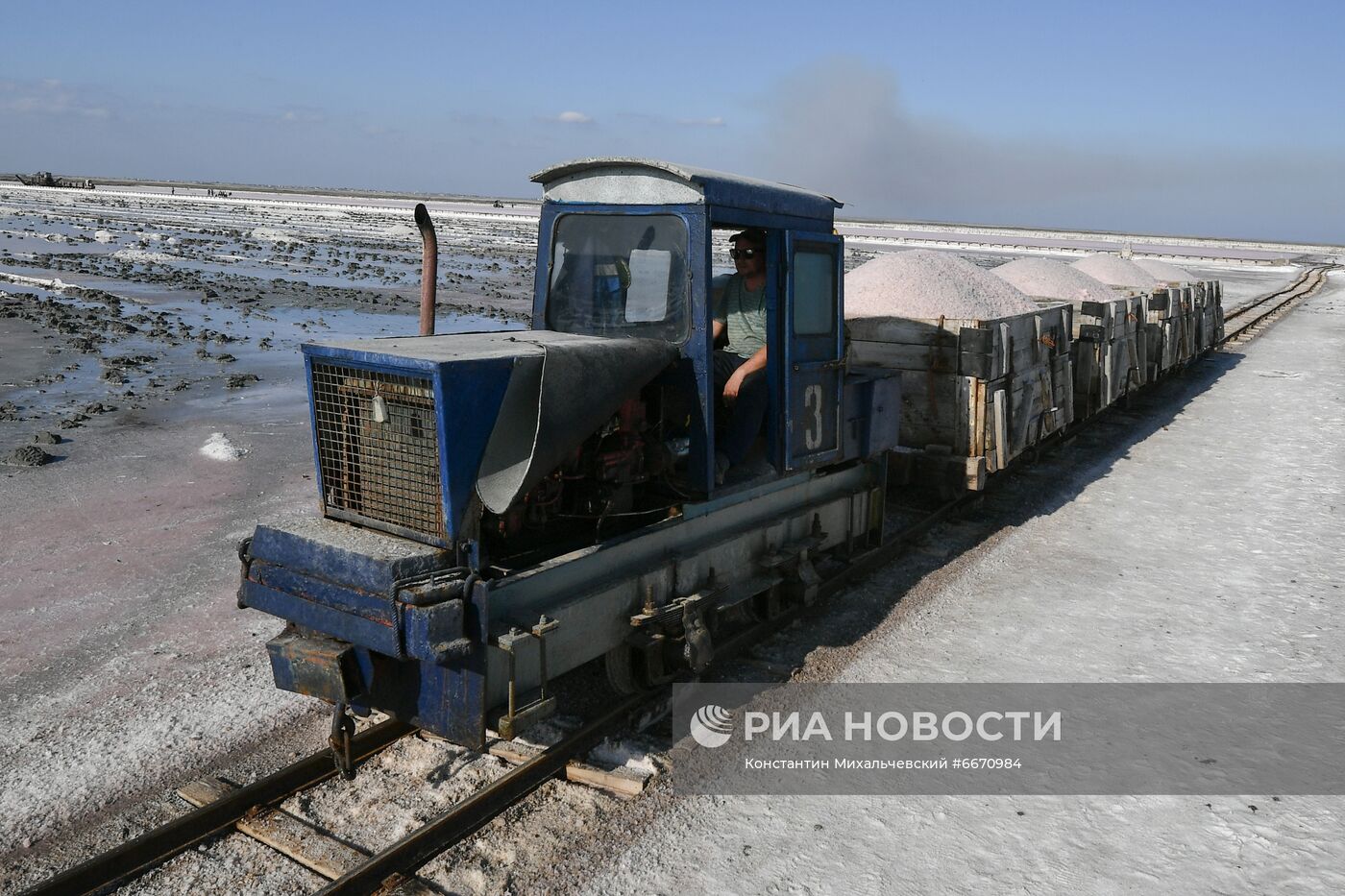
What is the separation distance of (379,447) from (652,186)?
207 cm

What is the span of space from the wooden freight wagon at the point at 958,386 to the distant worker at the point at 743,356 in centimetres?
361

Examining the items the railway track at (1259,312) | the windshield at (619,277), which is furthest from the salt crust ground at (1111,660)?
the railway track at (1259,312)

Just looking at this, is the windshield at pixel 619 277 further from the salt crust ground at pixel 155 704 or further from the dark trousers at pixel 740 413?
the salt crust ground at pixel 155 704

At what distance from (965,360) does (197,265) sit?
32.9 m

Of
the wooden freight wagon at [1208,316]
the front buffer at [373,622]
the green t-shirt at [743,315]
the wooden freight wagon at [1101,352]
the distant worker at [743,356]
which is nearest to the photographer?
the front buffer at [373,622]

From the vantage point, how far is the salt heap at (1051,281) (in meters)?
14.8

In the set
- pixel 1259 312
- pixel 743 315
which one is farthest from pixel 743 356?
pixel 1259 312

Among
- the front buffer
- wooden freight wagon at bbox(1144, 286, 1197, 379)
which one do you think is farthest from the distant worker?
wooden freight wagon at bbox(1144, 286, 1197, 379)

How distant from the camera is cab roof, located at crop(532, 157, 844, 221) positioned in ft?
17.7

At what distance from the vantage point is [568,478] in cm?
504

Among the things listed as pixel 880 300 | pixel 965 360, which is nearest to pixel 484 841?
pixel 965 360

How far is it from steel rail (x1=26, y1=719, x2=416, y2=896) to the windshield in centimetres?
253

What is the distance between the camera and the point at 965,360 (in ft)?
29.8

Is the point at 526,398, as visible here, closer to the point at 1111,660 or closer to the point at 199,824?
the point at 199,824
